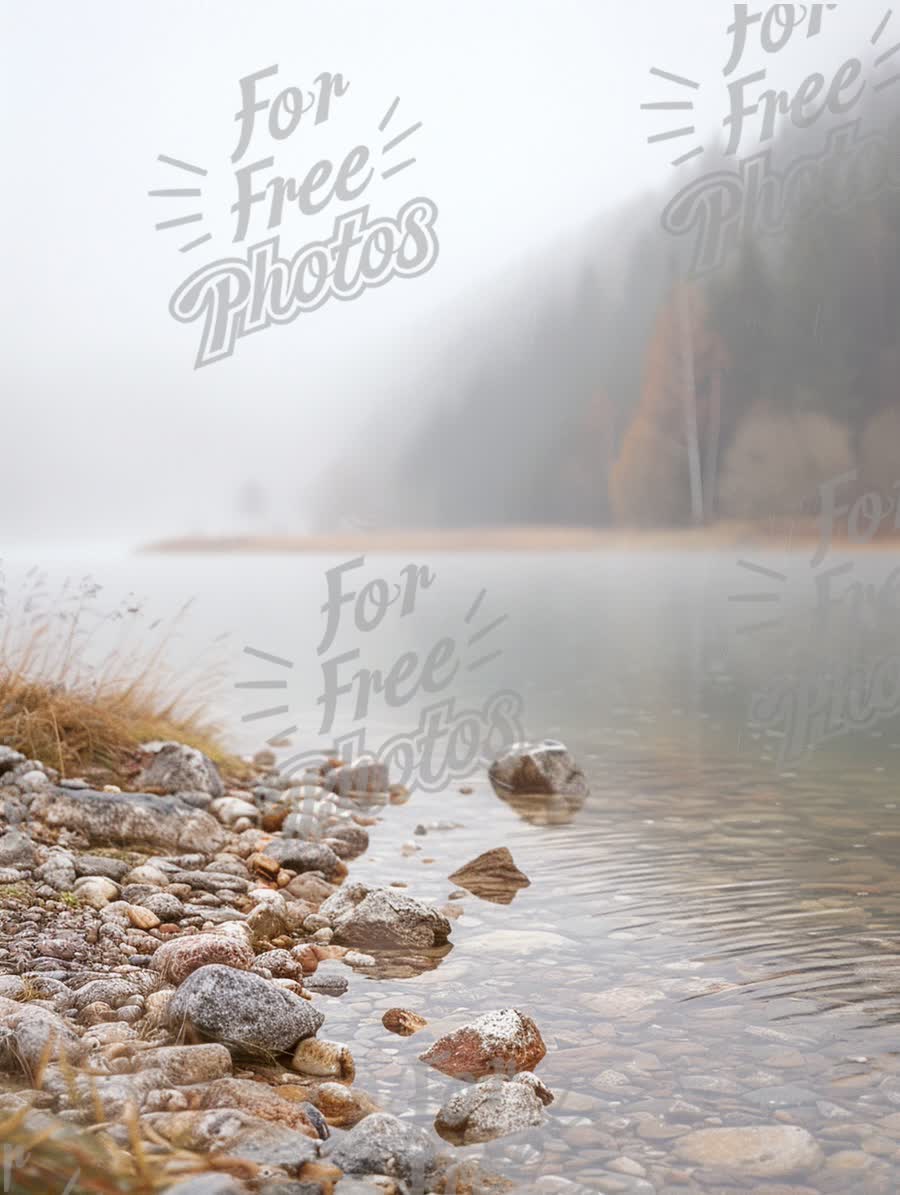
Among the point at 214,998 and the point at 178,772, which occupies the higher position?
the point at 178,772

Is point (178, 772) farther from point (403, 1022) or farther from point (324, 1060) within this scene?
point (324, 1060)

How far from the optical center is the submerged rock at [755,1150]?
387 cm

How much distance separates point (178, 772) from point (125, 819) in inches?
51.3

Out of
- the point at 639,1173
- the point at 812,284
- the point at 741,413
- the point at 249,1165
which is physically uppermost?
the point at 812,284

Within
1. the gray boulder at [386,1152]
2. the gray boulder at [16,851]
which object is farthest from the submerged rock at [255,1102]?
the gray boulder at [16,851]

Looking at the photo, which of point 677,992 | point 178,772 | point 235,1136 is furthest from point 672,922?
point 178,772

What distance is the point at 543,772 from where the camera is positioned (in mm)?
10164

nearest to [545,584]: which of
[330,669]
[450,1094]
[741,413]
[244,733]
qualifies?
[741,413]

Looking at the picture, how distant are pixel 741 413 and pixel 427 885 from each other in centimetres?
5035

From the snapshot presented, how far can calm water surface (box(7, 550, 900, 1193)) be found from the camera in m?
4.22

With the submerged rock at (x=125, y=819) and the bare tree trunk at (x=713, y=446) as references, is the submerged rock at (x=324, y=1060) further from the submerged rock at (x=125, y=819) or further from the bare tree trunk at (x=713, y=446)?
the bare tree trunk at (x=713, y=446)

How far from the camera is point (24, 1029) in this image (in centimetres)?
421

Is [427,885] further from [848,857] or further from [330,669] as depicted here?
[330,669]

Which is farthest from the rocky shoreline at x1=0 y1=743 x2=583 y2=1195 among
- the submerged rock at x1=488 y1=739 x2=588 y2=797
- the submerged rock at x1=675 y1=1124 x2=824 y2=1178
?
the submerged rock at x1=488 y1=739 x2=588 y2=797
